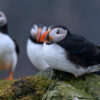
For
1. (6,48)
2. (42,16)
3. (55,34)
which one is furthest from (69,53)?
(42,16)

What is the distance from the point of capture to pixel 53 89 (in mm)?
4090

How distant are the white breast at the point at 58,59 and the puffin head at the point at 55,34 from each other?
0.09 meters

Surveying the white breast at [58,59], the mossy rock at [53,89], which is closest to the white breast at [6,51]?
the mossy rock at [53,89]

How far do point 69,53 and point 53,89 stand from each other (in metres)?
0.55

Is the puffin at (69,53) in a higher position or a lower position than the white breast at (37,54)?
higher

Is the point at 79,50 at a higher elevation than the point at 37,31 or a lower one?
higher

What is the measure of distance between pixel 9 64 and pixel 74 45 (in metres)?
4.49

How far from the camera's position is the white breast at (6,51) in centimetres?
810

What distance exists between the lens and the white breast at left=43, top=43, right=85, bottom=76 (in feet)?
14.3

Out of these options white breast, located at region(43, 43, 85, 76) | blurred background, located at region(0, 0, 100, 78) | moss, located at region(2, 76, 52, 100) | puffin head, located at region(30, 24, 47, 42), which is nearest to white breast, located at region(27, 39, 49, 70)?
puffin head, located at region(30, 24, 47, 42)

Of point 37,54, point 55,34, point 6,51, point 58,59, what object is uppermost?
point 55,34

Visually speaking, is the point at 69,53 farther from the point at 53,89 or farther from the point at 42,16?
the point at 42,16

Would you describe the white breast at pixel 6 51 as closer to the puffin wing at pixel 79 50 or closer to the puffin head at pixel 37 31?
the puffin head at pixel 37 31

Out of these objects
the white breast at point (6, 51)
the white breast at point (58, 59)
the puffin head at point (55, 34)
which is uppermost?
the puffin head at point (55, 34)
